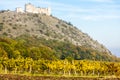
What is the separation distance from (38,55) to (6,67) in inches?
1845

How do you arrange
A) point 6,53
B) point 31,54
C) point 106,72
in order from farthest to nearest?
point 31,54
point 6,53
point 106,72

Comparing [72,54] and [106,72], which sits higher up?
[72,54]

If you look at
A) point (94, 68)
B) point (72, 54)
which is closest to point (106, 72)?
point (94, 68)

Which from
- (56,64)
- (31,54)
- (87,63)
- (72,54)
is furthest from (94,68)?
(72,54)

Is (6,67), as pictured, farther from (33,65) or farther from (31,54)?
(31,54)

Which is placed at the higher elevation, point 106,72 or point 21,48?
point 21,48

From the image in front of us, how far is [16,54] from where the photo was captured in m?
127

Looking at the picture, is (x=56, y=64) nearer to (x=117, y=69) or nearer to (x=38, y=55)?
(x=117, y=69)

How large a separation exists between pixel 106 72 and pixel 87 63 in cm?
546

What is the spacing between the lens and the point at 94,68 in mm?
106000

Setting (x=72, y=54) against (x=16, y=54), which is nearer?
(x=16, y=54)

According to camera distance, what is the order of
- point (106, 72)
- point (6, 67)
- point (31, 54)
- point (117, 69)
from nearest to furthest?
point (6, 67) → point (117, 69) → point (106, 72) → point (31, 54)

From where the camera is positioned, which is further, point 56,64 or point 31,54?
point 31,54

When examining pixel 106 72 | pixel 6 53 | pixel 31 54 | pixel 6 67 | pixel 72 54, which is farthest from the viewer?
pixel 72 54
